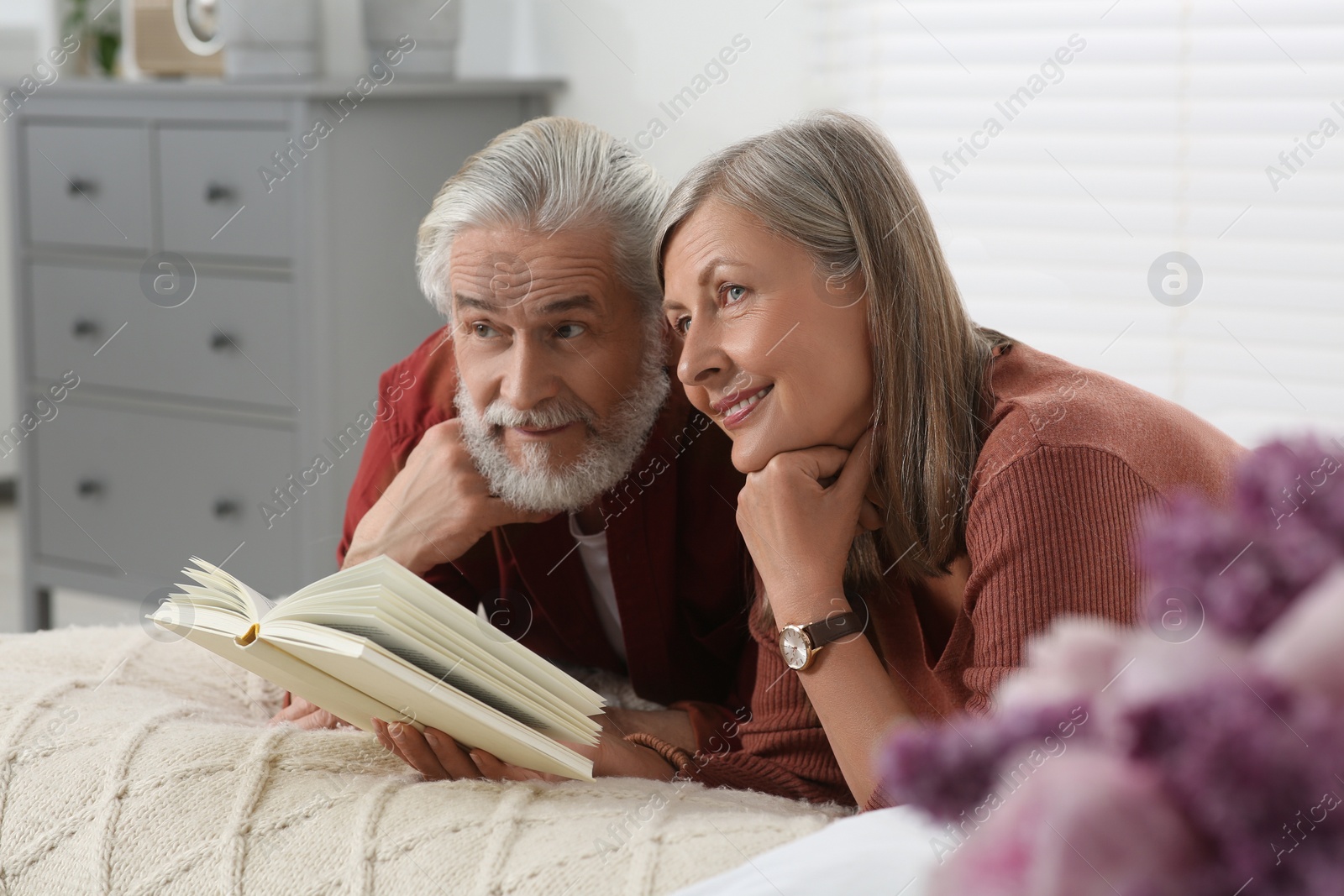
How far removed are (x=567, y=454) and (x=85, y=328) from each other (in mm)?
1989

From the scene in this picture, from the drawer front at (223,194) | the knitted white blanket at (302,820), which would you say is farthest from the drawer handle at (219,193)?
the knitted white blanket at (302,820)

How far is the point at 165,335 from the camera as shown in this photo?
282 centimetres

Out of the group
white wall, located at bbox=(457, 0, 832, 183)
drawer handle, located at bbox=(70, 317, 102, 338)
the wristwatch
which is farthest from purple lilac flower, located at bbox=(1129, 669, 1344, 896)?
drawer handle, located at bbox=(70, 317, 102, 338)

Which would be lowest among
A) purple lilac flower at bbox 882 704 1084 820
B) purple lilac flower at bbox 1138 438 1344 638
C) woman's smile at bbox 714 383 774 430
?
woman's smile at bbox 714 383 774 430

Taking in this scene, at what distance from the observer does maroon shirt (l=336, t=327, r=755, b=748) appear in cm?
146

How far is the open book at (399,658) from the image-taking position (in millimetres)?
919

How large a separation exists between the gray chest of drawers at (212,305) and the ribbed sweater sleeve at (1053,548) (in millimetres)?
1799

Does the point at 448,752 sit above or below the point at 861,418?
below

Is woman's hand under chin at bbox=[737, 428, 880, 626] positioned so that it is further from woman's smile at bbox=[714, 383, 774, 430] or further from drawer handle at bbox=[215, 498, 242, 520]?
drawer handle at bbox=[215, 498, 242, 520]

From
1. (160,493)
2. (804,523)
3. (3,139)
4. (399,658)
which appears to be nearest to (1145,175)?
(804,523)

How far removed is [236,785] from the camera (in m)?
0.99

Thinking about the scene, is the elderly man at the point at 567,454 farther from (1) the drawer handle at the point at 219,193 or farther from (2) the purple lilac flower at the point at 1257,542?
(1) the drawer handle at the point at 219,193

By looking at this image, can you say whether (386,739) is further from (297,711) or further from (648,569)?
(648,569)

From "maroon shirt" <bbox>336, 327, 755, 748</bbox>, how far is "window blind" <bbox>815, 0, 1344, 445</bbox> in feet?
3.73
